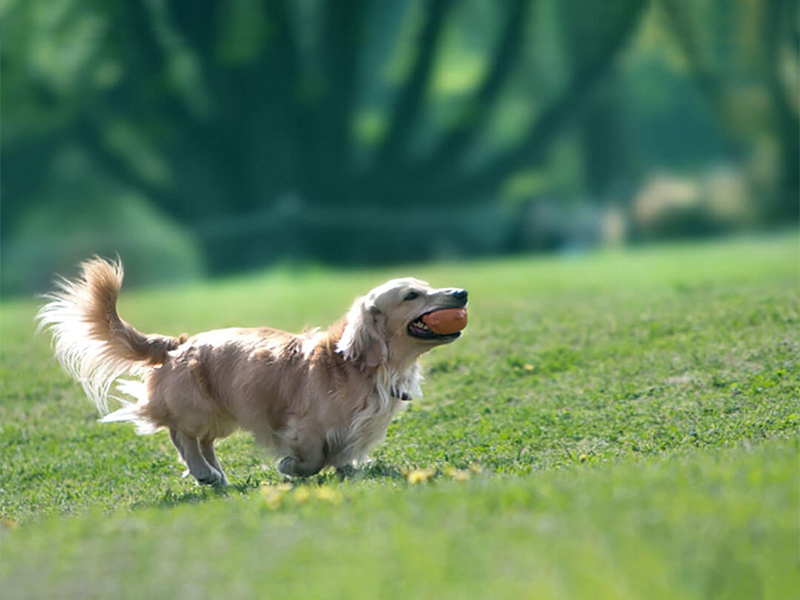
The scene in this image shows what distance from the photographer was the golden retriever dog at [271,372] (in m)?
8.35

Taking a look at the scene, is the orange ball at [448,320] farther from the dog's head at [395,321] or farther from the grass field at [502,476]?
the grass field at [502,476]

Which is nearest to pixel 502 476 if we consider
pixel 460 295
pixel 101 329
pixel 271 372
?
pixel 460 295

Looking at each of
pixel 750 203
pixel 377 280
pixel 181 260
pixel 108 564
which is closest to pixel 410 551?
pixel 108 564

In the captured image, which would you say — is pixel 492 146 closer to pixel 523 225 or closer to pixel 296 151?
pixel 523 225

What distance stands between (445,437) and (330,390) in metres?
1.78

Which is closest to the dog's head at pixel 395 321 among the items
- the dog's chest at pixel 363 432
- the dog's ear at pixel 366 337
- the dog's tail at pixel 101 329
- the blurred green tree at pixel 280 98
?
the dog's ear at pixel 366 337

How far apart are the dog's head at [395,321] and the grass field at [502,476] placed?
0.97m

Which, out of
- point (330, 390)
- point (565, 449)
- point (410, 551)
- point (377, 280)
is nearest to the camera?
point (410, 551)

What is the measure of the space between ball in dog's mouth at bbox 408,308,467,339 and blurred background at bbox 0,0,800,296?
18822 millimetres

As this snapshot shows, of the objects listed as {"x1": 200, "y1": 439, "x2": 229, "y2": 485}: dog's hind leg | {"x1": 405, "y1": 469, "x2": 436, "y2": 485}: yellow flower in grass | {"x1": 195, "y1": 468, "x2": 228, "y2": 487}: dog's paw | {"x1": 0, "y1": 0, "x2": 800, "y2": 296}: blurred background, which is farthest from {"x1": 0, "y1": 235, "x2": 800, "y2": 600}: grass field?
{"x1": 0, "y1": 0, "x2": 800, "y2": 296}: blurred background

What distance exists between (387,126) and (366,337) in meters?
20.3

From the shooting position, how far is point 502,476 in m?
7.86

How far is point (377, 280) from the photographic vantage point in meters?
21.8

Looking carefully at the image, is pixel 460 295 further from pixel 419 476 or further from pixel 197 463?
pixel 197 463
